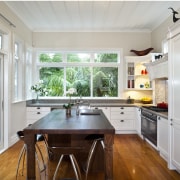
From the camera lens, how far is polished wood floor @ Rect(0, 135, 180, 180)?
10.9 feet

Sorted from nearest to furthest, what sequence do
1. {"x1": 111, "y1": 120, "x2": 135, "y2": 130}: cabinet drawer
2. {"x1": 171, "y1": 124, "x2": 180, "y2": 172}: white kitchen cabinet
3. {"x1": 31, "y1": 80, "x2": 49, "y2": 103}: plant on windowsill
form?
{"x1": 171, "y1": 124, "x2": 180, "y2": 172}: white kitchen cabinet < {"x1": 111, "y1": 120, "x2": 135, "y2": 130}: cabinet drawer < {"x1": 31, "y1": 80, "x2": 49, "y2": 103}: plant on windowsill

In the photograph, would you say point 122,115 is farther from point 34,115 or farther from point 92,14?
point 92,14

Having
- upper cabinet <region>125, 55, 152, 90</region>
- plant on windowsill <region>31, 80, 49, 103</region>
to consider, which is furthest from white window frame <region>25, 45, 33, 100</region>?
upper cabinet <region>125, 55, 152, 90</region>

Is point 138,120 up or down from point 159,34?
down

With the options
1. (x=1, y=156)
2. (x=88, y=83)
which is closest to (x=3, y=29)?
(x=1, y=156)

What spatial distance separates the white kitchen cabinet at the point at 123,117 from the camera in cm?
636

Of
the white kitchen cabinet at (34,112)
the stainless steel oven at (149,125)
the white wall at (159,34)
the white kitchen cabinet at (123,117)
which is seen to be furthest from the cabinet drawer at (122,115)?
the white wall at (159,34)

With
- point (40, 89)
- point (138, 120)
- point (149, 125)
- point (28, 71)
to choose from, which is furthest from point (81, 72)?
point (149, 125)

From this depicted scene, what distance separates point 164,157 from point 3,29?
4.08m

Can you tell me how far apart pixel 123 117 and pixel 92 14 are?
2962 millimetres

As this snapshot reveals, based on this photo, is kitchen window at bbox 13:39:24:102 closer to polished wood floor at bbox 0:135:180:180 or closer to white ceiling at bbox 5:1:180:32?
white ceiling at bbox 5:1:180:32

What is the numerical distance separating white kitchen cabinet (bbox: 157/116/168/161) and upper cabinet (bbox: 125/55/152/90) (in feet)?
8.44

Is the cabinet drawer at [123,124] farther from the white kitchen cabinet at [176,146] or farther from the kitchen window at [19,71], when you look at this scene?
the white kitchen cabinet at [176,146]

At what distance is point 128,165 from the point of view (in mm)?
3820
